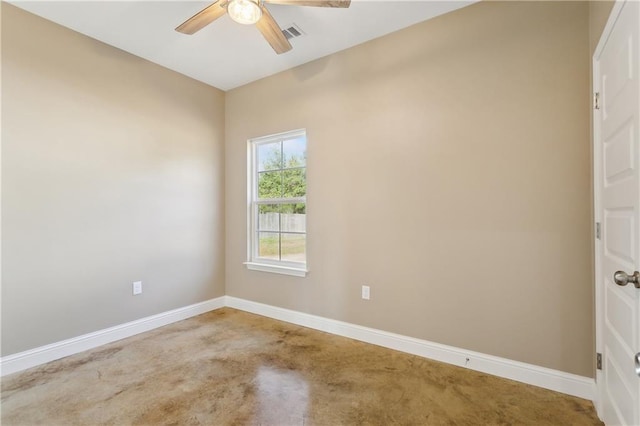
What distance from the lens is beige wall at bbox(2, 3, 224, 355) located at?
2.18 metres

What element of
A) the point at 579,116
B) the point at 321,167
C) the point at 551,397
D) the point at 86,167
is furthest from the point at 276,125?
the point at 551,397

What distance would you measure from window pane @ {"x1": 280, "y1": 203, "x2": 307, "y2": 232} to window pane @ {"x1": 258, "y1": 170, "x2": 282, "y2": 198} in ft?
0.68

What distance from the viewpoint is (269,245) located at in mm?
3443

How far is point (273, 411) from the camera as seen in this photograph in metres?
1.69

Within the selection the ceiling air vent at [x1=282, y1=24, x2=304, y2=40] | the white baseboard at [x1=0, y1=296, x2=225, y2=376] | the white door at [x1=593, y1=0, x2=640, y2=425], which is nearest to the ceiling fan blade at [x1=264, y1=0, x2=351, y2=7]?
the ceiling air vent at [x1=282, y1=24, x2=304, y2=40]

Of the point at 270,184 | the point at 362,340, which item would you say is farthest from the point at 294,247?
the point at 362,340

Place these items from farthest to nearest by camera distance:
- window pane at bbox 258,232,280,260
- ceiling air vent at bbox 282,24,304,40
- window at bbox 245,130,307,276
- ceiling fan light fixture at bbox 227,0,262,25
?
window pane at bbox 258,232,280,260, window at bbox 245,130,307,276, ceiling air vent at bbox 282,24,304,40, ceiling fan light fixture at bbox 227,0,262,25

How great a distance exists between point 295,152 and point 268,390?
7.59 ft

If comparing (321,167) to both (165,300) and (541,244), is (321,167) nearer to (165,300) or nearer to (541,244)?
(541,244)

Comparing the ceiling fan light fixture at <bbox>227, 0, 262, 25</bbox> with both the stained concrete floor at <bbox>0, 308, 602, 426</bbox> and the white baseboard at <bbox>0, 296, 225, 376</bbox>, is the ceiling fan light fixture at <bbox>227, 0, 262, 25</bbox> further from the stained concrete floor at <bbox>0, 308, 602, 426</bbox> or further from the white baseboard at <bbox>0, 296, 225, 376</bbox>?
the white baseboard at <bbox>0, 296, 225, 376</bbox>

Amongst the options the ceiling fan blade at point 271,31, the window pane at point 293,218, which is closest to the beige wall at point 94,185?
the window pane at point 293,218

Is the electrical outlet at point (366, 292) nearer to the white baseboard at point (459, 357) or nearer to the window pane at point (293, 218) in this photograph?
the white baseboard at point (459, 357)

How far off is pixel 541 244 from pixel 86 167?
12.2 ft

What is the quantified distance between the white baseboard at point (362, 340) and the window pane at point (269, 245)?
590mm
